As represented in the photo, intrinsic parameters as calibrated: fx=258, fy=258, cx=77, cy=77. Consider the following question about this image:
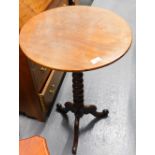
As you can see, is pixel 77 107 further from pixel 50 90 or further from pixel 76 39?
pixel 76 39

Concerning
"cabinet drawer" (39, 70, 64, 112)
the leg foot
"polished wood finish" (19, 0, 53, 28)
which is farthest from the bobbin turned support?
"polished wood finish" (19, 0, 53, 28)

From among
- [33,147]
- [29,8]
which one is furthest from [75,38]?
[33,147]

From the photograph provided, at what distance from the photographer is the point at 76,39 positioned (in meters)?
1.58

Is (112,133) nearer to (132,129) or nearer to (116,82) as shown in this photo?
(132,129)

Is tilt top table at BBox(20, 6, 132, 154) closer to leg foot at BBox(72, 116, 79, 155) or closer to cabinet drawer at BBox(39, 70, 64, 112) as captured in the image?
leg foot at BBox(72, 116, 79, 155)

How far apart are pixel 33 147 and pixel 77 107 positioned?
101 cm

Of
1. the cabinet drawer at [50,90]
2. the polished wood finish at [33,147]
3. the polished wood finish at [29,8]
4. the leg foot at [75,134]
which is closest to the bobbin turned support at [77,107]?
the leg foot at [75,134]

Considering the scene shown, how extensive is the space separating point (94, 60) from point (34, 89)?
732mm

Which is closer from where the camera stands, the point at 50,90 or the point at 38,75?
the point at 38,75

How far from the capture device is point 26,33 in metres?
1.64

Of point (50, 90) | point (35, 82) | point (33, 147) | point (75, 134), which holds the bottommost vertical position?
point (75, 134)

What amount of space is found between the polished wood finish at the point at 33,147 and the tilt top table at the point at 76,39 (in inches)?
17.1

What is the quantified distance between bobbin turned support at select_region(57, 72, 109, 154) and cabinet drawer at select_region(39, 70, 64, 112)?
0.11 m

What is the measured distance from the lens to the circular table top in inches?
55.7
